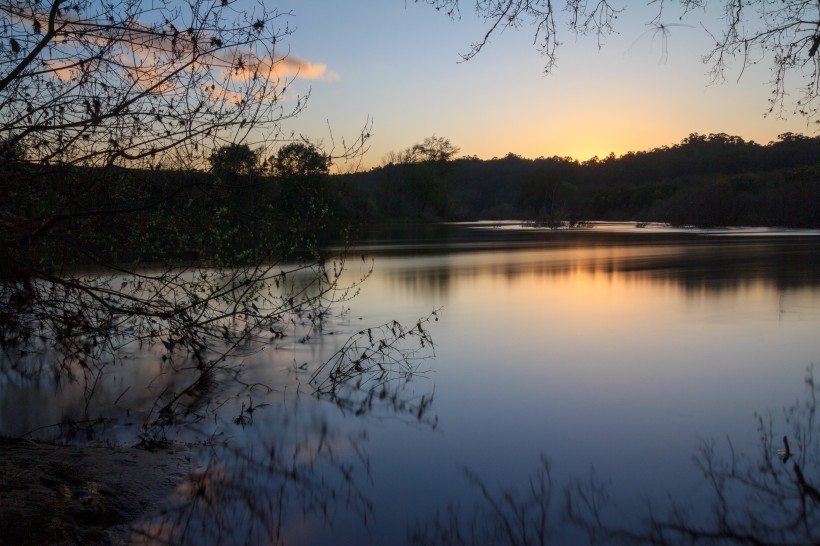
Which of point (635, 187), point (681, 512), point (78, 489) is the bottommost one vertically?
point (681, 512)

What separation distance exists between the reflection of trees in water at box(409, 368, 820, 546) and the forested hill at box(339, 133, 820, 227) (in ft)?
120

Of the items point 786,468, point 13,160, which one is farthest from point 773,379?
point 13,160

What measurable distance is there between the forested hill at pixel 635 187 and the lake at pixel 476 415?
103ft

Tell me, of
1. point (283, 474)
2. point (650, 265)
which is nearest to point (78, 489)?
point (283, 474)

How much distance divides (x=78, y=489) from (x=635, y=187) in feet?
262

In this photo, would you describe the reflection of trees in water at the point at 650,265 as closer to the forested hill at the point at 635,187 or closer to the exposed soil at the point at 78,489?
the exposed soil at the point at 78,489

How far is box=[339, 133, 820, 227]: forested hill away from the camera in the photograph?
1970 inches

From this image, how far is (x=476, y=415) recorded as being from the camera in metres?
6.01

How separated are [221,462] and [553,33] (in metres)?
3.74

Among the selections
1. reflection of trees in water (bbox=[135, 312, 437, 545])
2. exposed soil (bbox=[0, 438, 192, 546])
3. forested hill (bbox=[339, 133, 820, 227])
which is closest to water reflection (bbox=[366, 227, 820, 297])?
reflection of trees in water (bbox=[135, 312, 437, 545])

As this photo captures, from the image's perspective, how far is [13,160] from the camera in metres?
4.25

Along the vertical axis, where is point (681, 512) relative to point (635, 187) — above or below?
below

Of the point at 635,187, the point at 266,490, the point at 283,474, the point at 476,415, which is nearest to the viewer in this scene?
the point at 266,490

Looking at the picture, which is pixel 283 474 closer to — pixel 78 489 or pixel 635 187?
pixel 78 489
